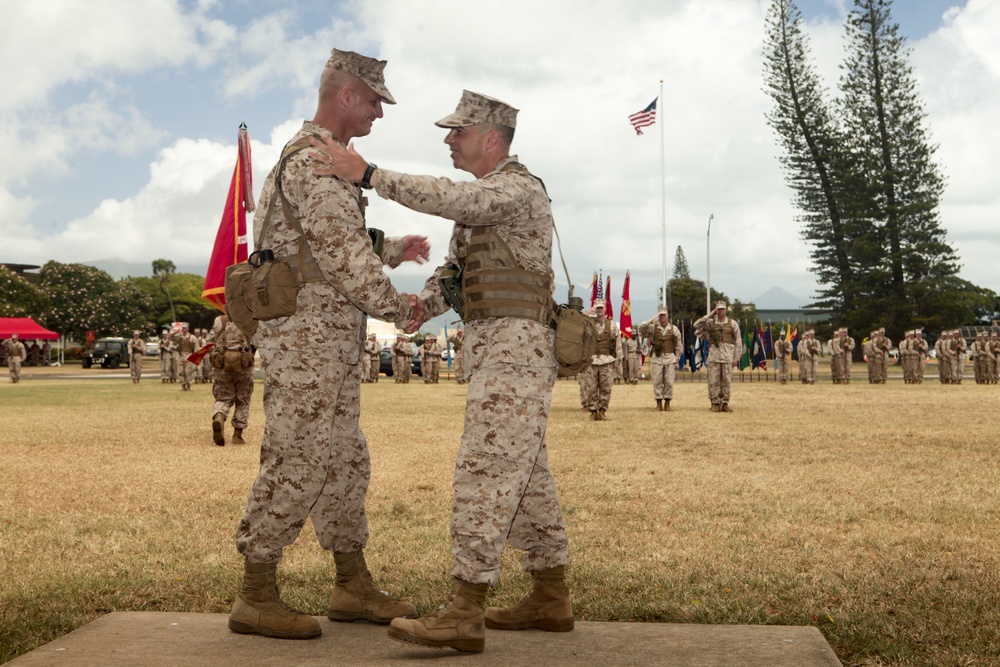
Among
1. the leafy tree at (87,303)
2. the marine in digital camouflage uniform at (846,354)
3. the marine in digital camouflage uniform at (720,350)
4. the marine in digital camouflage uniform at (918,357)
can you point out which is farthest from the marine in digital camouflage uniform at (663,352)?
the leafy tree at (87,303)

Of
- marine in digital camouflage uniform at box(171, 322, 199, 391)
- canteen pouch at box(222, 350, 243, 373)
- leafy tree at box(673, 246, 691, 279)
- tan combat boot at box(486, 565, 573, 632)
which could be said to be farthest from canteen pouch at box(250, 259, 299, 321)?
leafy tree at box(673, 246, 691, 279)

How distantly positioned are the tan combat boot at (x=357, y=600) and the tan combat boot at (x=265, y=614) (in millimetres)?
243

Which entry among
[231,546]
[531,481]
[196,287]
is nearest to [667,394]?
[231,546]

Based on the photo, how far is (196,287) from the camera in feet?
359

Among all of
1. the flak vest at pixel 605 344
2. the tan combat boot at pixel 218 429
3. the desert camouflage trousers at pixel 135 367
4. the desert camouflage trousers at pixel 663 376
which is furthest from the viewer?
the desert camouflage trousers at pixel 135 367

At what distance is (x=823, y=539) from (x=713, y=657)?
305 centimetres

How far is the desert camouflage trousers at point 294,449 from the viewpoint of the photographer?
3.81 metres

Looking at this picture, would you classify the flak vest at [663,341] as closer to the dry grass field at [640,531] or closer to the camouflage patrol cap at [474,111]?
the dry grass field at [640,531]

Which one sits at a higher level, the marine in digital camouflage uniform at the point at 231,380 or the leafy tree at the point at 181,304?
the leafy tree at the point at 181,304

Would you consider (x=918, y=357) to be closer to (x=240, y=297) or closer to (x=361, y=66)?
(x=361, y=66)

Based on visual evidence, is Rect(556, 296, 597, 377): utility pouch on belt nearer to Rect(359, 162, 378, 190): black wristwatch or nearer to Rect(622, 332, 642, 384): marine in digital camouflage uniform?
Rect(359, 162, 378, 190): black wristwatch

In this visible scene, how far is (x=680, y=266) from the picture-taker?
101 meters

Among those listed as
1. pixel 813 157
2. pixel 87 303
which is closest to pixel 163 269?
pixel 87 303

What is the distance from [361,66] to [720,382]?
1607 centimetres
